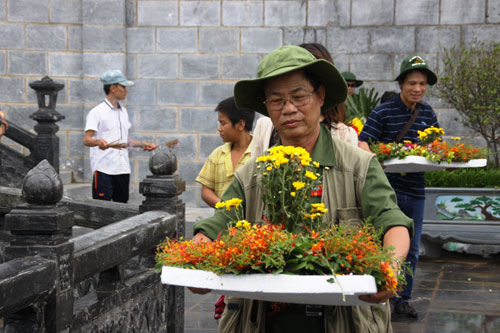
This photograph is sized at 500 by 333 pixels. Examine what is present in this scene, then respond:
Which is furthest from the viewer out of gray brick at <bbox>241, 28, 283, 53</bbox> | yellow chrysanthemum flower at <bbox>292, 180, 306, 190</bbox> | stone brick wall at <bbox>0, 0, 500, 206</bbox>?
gray brick at <bbox>241, 28, 283, 53</bbox>

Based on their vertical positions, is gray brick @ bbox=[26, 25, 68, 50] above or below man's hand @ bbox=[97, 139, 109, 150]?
above

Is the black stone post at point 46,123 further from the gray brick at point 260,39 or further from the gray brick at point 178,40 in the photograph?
the gray brick at point 260,39

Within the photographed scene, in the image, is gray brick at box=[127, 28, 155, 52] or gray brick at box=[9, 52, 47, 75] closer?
gray brick at box=[127, 28, 155, 52]

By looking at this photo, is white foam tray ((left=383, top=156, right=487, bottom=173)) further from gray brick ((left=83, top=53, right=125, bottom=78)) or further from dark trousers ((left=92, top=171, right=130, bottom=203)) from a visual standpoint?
gray brick ((left=83, top=53, right=125, bottom=78))

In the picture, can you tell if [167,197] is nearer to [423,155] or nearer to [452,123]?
[423,155]

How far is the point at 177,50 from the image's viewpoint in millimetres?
12414

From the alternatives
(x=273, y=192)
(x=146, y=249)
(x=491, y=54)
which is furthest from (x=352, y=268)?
(x=491, y=54)

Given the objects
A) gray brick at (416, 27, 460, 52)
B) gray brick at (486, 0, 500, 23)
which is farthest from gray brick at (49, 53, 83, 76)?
gray brick at (486, 0, 500, 23)

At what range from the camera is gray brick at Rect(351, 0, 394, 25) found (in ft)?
39.2

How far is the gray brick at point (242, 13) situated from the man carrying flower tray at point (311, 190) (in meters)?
9.36

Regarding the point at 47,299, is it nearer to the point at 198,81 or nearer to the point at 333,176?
the point at 333,176

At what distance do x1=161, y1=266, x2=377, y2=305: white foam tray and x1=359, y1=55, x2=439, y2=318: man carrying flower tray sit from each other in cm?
397

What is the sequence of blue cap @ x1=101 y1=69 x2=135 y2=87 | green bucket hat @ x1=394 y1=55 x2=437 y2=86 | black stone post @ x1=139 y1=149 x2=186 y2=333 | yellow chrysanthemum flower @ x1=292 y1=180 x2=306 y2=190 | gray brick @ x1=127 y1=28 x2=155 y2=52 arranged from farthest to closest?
gray brick @ x1=127 y1=28 x2=155 y2=52 → blue cap @ x1=101 y1=69 x2=135 y2=87 → green bucket hat @ x1=394 y1=55 x2=437 y2=86 → black stone post @ x1=139 y1=149 x2=186 y2=333 → yellow chrysanthemum flower @ x1=292 y1=180 x2=306 y2=190

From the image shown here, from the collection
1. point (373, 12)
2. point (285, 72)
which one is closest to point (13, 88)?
A: point (373, 12)
